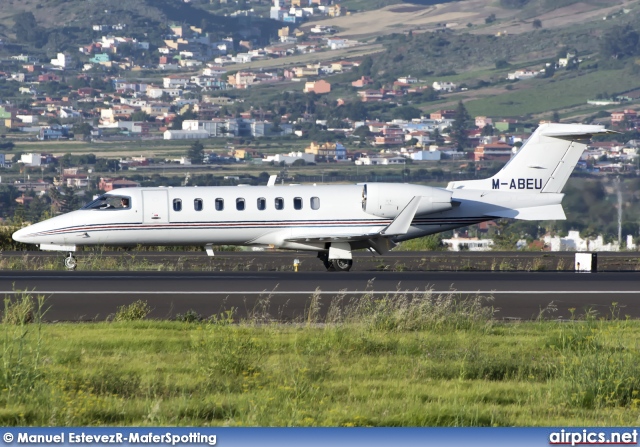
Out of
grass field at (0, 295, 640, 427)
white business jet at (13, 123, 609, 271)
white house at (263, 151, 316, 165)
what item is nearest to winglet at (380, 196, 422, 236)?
white business jet at (13, 123, 609, 271)

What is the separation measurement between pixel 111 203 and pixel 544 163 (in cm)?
1172

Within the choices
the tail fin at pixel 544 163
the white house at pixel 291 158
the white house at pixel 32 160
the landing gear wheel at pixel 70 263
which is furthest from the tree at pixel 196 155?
the landing gear wheel at pixel 70 263

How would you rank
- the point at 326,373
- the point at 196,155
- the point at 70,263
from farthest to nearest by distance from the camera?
1. the point at 196,155
2. the point at 70,263
3. the point at 326,373

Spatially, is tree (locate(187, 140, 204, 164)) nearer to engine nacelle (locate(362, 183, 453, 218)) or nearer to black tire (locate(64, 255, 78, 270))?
black tire (locate(64, 255, 78, 270))

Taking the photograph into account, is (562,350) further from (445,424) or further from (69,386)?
(69,386)

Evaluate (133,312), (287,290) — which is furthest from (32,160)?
(133,312)

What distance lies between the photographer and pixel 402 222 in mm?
31875

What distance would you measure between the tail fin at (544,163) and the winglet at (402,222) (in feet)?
9.12

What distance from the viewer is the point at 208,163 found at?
17762 centimetres

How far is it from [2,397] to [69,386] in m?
0.81

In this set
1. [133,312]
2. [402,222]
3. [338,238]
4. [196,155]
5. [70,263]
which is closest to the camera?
[133,312]

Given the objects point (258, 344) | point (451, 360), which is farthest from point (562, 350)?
point (258, 344)

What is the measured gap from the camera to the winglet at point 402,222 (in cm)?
3183

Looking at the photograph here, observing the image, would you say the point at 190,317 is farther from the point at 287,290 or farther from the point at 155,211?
the point at 155,211
